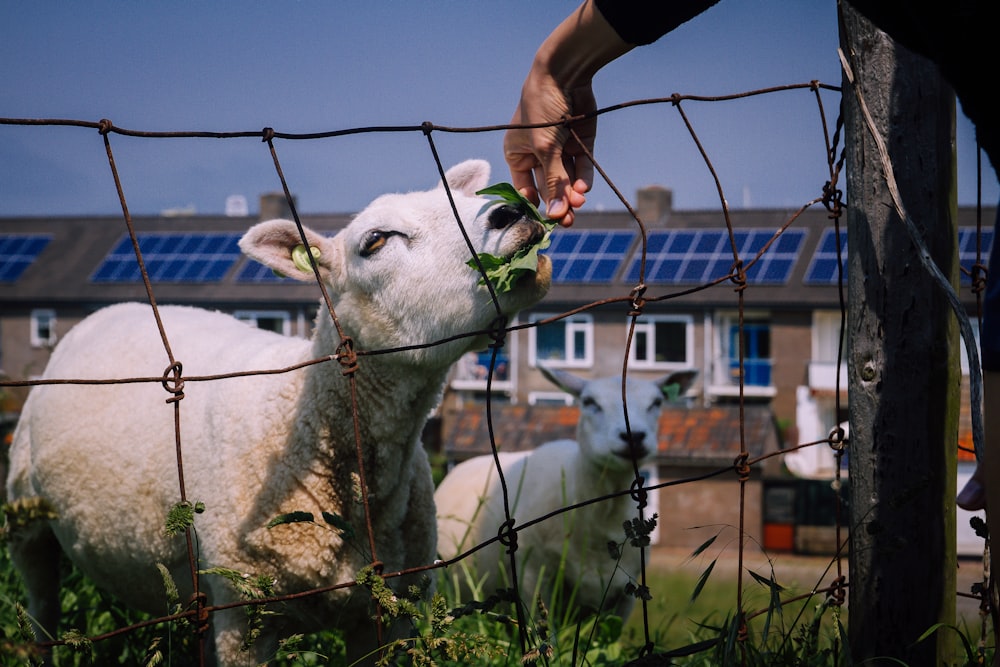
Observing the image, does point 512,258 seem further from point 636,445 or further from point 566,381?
point 566,381

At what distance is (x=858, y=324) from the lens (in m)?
2.21

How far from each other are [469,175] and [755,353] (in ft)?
115

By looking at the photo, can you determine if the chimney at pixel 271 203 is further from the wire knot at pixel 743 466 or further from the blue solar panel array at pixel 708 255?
the wire knot at pixel 743 466

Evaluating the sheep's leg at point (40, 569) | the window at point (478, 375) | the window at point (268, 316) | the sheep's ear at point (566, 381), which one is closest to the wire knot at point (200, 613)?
the sheep's leg at point (40, 569)

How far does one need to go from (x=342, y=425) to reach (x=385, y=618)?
750 mm

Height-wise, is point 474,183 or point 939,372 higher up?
point 474,183

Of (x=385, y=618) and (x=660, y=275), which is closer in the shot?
(x=385, y=618)

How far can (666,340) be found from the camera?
34.6m

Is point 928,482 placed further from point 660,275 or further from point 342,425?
point 660,275

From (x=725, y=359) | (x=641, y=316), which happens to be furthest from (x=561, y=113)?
(x=725, y=359)

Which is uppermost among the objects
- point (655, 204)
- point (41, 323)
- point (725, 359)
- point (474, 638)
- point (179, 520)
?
point (655, 204)

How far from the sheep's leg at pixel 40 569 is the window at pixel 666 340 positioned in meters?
30.5

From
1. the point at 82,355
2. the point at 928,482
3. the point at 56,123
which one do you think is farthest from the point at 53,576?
the point at 928,482

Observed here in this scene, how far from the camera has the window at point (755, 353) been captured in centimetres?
3481
